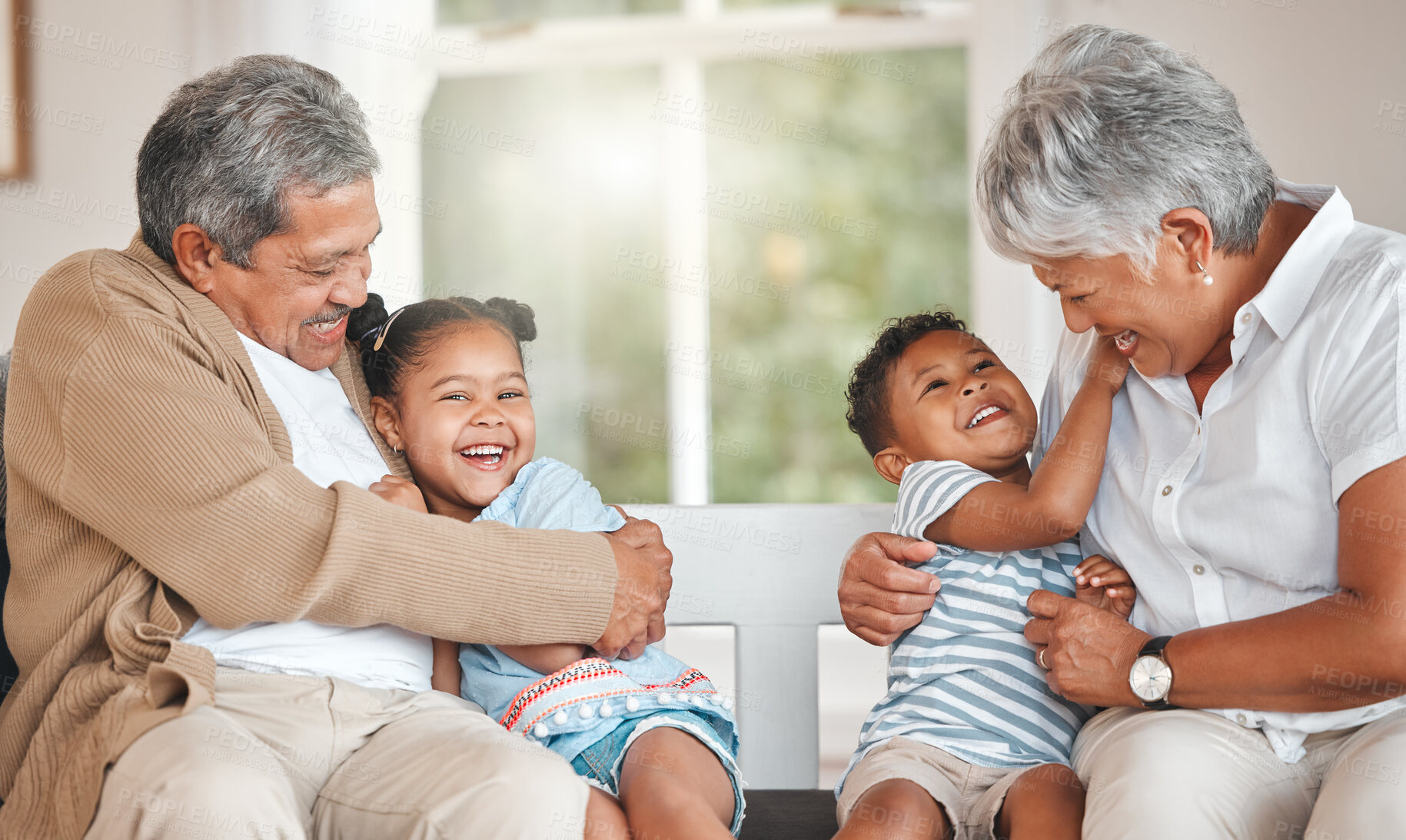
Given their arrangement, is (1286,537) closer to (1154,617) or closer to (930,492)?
(1154,617)

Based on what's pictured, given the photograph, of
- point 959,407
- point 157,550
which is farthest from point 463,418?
point 959,407

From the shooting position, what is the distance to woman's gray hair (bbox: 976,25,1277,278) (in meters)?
1.35

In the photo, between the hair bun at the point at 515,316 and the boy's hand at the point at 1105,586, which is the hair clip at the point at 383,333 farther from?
the boy's hand at the point at 1105,586

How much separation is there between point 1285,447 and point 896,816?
0.64 m

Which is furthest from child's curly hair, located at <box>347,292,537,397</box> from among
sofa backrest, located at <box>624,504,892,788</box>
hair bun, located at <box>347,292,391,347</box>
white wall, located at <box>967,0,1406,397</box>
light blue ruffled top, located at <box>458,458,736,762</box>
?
white wall, located at <box>967,0,1406,397</box>

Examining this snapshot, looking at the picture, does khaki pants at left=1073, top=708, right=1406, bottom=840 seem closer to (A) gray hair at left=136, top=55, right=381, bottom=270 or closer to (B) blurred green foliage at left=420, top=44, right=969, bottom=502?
(A) gray hair at left=136, top=55, right=381, bottom=270

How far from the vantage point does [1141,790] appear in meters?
1.25

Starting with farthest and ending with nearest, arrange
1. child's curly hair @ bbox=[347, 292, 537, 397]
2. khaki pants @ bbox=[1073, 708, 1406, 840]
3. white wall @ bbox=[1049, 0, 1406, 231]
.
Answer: white wall @ bbox=[1049, 0, 1406, 231] → child's curly hair @ bbox=[347, 292, 537, 397] → khaki pants @ bbox=[1073, 708, 1406, 840]

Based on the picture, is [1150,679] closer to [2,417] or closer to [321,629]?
[321,629]

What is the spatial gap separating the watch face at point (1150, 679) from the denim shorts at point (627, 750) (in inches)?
21.0

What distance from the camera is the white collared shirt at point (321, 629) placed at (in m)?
1.40

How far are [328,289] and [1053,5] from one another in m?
3.12

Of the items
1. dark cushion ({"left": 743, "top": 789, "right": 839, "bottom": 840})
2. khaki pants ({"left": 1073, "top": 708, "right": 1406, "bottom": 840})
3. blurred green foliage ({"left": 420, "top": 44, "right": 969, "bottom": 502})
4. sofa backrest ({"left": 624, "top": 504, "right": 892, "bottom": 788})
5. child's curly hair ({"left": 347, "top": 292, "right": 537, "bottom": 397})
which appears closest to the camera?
khaki pants ({"left": 1073, "top": 708, "right": 1406, "bottom": 840})

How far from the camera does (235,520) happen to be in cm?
129
